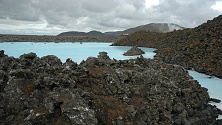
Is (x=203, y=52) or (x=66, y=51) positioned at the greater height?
(x=203, y=52)

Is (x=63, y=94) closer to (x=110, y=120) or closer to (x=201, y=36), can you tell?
(x=110, y=120)

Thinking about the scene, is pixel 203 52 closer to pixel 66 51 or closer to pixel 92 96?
pixel 66 51

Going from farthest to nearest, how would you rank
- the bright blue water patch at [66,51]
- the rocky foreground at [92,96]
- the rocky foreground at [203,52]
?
the bright blue water patch at [66,51], the rocky foreground at [203,52], the rocky foreground at [92,96]

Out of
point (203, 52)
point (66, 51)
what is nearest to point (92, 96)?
point (203, 52)

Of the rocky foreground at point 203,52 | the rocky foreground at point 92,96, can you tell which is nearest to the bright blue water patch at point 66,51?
the rocky foreground at point 203,52

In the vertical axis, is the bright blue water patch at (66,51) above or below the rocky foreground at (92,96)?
below

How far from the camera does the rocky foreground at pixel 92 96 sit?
571 inches

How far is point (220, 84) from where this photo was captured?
1319 inches

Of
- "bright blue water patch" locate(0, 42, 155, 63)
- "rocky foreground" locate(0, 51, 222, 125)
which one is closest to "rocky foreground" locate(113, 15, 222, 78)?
"bright blue water patch" locate(0, 42, 155, 63)

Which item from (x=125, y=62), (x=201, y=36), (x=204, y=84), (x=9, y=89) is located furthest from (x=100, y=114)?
(x=201, y=36)

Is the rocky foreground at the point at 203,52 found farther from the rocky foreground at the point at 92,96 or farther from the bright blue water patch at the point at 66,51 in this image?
the rocky foreground at the point at 92,96

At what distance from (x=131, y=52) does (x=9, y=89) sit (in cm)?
4880

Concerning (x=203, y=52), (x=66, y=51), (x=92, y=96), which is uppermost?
(x=203, y=52)

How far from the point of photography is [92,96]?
16594 millimetres
